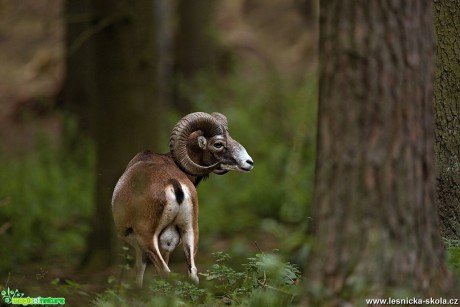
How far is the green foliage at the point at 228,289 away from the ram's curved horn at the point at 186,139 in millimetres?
1919

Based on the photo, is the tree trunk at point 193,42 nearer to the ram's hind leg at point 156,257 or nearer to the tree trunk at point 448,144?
the ram's hind leg at point 156,257

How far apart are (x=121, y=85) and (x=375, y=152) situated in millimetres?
7594

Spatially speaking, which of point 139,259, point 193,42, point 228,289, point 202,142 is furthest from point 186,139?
point 193,42

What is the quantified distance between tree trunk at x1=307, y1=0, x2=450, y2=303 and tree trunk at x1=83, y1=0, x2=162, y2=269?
720 centimetres

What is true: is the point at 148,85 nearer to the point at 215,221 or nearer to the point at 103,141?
the point at 103,141

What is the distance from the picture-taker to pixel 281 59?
28.1 m

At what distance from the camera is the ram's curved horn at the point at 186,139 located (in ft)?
30.3

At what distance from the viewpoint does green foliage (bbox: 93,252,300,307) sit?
20.7ft

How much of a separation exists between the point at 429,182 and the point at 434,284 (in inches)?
26.9

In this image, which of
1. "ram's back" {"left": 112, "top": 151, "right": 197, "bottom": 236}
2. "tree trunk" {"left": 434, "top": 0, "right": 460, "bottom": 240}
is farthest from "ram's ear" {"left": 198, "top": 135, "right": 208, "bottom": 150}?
"tree trunk" {"left": 434, "top": 0, "right": 460, "bottom": 240}

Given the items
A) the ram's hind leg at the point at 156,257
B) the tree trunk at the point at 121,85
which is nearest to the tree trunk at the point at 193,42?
the tree trunk at the point at 121,85

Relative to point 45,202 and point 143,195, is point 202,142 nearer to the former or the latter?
point 143,195

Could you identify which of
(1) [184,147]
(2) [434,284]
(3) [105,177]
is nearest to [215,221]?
(3) [105,177]

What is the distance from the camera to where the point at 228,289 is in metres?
7.19
